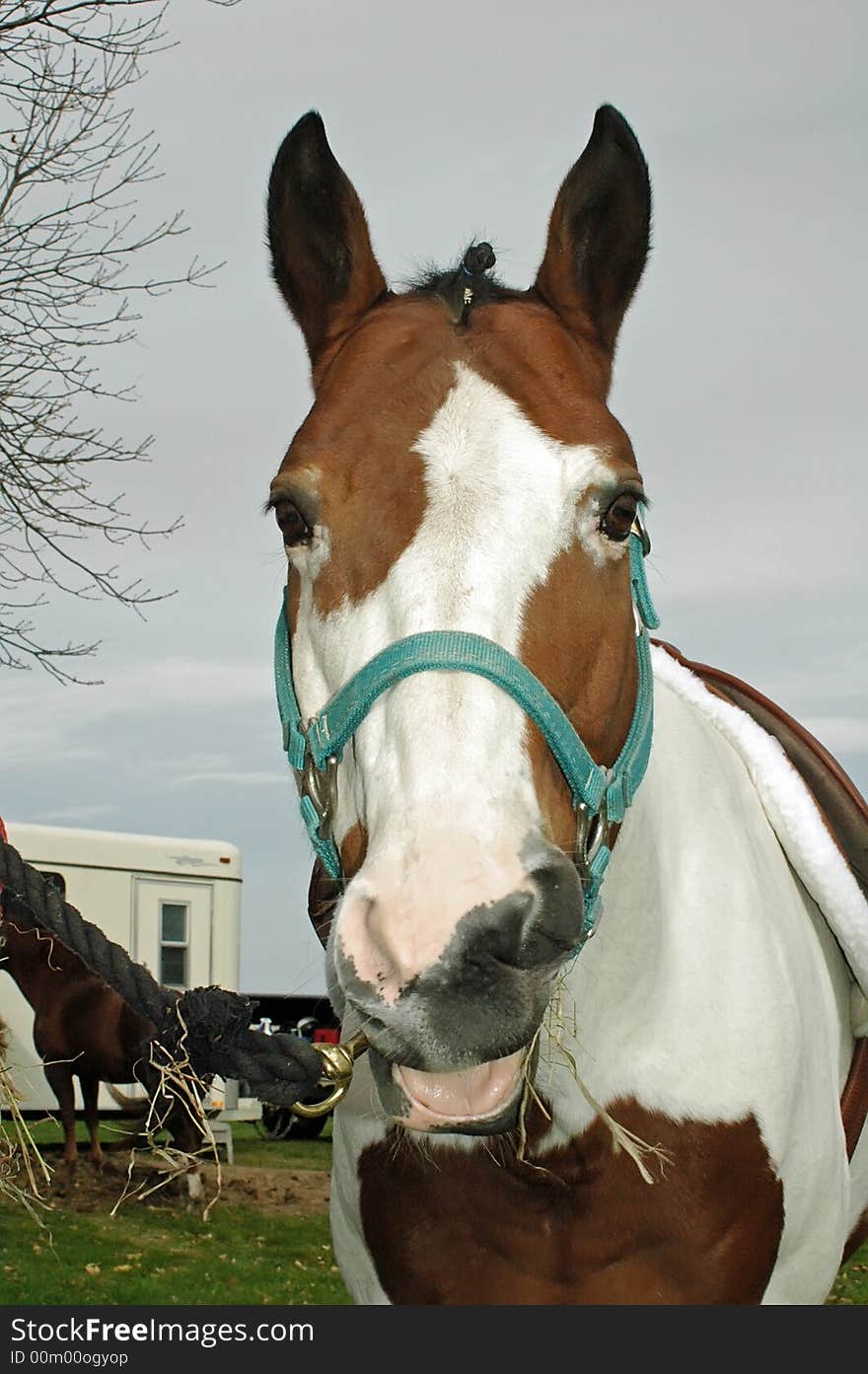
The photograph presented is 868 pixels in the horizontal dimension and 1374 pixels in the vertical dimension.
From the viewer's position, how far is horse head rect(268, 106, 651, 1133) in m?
2.03

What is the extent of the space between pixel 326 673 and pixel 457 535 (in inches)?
15.4

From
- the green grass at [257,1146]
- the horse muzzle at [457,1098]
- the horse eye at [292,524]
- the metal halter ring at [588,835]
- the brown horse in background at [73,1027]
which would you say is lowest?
the green grass at [257,1146]

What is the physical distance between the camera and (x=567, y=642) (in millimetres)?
2396

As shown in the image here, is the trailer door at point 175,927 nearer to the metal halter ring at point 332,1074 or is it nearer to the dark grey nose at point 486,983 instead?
the metal halter ring at point 332,1074

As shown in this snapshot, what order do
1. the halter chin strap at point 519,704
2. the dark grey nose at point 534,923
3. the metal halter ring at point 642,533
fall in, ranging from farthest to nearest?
the metal halter ring at point 642,533
the halter chin strap at point 519,704
the dark grey nose at point 534,923

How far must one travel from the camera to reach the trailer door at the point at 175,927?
1485cm

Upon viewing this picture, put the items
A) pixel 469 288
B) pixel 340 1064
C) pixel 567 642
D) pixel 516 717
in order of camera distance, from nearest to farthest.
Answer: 1. pixel 516 717
2. pixel 567 642
3. pixel 340 1064
4. pixel 469 288

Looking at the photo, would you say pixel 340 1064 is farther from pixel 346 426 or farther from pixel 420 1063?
pixel 346 426

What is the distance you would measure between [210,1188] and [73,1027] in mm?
2750

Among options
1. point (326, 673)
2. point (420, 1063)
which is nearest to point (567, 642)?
point (326, 673)

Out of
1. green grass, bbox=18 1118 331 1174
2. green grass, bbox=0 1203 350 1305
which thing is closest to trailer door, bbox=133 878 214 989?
green grass, bbox=18 1118 331 1174

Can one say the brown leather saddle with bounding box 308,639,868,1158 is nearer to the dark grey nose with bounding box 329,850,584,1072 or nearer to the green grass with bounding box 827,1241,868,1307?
the dark grey nose with bounding box 329,850,584,1072

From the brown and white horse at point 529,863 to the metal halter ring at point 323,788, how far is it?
45mm

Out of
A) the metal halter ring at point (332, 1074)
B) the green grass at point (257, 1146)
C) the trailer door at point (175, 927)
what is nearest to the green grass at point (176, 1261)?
the green grass at point (257, 1146)
